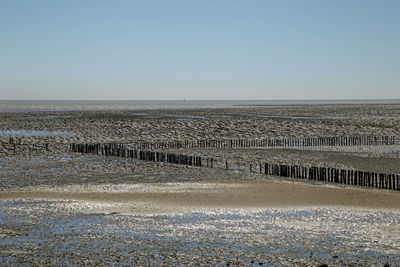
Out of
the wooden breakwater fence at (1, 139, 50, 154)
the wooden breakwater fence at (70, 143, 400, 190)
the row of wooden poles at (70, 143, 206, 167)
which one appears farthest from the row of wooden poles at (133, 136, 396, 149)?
the wooden breakwater fence at (1, 139, 50, 154)

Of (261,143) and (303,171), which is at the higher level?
(303,171)

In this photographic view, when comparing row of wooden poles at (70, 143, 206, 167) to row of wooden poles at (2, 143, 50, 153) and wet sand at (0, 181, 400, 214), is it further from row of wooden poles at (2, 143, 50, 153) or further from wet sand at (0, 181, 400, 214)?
wet sand at (0, 181, 400, 214)

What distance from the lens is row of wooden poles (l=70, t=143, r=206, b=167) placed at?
128 feet

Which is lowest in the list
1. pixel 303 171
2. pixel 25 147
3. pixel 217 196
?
pixel 217 196

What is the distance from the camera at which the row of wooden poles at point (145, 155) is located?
39.1 m

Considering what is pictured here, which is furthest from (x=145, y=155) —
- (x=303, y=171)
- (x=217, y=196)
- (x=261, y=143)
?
(x=217, y=196)

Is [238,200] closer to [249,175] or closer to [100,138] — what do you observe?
[249,175]

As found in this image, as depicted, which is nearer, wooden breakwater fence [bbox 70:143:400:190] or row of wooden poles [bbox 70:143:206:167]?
wooden breakwater fence [bbox 70:143:400:190]

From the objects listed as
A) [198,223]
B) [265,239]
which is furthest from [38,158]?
[265,239]

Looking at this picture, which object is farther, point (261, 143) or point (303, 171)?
point (261, 143)

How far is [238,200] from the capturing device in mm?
24406

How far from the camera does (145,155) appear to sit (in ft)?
140

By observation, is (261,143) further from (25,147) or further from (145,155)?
(25,147)

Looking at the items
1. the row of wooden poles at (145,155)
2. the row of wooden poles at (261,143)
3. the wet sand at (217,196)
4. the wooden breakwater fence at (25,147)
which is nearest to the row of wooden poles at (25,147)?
the wooden breakwater fence at (25,147)
